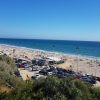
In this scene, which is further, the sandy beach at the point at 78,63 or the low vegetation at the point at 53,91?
the sandy beach at the point at 78,63

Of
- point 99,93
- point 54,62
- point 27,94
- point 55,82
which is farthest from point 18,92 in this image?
point 54,62

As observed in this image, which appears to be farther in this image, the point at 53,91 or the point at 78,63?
the point at 78,63

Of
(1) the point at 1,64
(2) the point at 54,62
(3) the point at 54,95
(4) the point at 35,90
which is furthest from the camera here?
(2) the point at 54,62

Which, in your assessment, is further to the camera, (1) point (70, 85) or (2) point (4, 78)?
(2) point (4, 78)

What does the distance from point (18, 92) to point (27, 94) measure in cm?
73

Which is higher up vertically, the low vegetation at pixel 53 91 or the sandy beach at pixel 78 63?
the low vegetation at pixel 53 91

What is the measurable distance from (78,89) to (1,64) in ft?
33.2

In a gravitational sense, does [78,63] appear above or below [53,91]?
below

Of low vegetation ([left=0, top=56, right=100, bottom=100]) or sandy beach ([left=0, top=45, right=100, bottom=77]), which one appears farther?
sandy beach ([left=0, top=45, right=100, bottom=77])

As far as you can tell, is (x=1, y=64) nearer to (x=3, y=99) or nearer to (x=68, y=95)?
(x=3, y=99)

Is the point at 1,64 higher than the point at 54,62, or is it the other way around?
the point at 1,64

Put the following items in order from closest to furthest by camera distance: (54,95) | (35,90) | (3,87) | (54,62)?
(54,95) < (35,90) < (3,87) < (54,62)

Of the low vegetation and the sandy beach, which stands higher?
the low vegetation

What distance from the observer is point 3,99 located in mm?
13172
